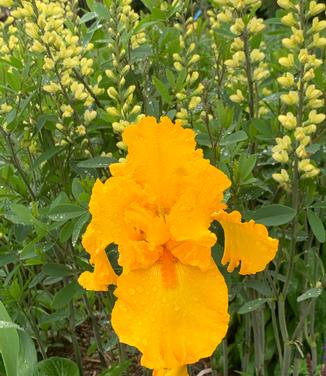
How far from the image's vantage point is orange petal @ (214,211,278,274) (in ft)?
4.39

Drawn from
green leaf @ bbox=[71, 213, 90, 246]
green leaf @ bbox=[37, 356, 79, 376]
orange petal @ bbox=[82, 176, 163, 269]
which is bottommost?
green leaf @ bbox=[37, 356, 79, 376]

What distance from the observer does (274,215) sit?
167 centimetres

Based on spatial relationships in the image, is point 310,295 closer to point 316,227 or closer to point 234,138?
point 316,227

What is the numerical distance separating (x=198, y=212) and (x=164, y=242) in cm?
9

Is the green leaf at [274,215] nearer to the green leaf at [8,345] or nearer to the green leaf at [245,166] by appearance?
the green leaf at [245,166]

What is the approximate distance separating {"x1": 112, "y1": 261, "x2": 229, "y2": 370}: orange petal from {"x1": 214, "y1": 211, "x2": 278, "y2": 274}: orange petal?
11 centimetres

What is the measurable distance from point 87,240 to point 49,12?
0.78 m

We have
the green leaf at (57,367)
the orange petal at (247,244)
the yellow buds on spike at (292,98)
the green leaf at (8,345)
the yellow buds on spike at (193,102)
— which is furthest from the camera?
the green leaf at (57,367)

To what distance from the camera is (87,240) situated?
1301 mm

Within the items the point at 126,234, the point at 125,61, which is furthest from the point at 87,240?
the point at 125,61

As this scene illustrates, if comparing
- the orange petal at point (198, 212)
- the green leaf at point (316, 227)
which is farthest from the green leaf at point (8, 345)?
the green leaf at point (316, 227)

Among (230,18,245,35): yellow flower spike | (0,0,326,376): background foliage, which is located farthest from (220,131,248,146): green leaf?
(230,18,245,35): yellow flower spike

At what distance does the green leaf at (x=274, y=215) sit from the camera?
5.35 feet

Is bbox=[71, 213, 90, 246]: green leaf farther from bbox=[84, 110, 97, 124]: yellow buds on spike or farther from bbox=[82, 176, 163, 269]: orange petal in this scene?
bbox=[82, 176, 163, 269]: orange petal
